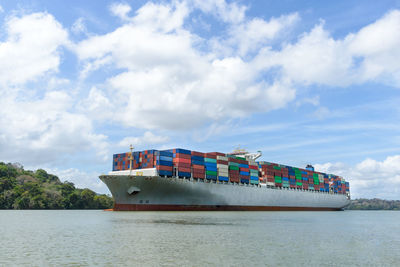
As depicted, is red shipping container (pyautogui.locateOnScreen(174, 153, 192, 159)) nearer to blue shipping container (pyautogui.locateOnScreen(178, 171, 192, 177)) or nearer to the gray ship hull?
blue shipping container (pyautogui.locateOnScreen(178, 171, 192, 177))

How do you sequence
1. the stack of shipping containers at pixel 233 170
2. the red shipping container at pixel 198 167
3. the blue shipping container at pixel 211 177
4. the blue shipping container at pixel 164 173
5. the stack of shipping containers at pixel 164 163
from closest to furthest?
the blue shipping container at pixel 164 173 < the stack of shipping containers at pixel 164 163 < the red shipping container at pixel 198 167 < the blue shipping container at pixel 211 177 < the stack of shipping containers at pixel 233 170

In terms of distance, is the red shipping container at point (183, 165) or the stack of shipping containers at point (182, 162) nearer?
the stack of shipping containers at point (182, 162)

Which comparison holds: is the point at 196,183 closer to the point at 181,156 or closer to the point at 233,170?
the point at 181,156

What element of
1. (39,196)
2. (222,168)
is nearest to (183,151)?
(222,168)

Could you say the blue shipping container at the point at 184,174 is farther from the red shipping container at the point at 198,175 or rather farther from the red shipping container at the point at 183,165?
the red shipping container at the point at 198,175

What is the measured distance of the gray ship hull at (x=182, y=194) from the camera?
6256 cm

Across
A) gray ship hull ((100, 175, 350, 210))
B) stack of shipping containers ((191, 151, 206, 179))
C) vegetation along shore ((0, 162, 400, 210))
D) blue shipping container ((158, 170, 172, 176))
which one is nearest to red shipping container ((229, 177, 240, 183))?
gray ship hull ((100, 175, 350, 210))

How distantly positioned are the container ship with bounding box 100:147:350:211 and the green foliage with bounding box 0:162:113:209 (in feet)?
184

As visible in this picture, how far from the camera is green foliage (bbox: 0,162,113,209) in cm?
11412

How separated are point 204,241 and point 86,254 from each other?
8767mm

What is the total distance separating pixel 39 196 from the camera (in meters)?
116

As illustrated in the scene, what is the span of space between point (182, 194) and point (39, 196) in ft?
233

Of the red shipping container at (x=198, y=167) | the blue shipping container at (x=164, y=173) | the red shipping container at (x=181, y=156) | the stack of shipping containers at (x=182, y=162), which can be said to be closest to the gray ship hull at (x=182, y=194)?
the stack of shipping containers at (x=182, y=162)

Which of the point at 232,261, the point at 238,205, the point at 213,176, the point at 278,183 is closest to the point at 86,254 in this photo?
Answer: the point at 232,261
